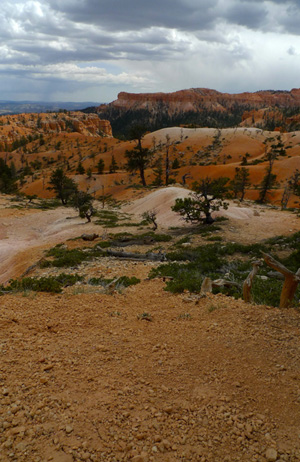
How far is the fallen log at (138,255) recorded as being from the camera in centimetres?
1314

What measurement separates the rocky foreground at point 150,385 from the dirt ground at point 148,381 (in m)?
0.01

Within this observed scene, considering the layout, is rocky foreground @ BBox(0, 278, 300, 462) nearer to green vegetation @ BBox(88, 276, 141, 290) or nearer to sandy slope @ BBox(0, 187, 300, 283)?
green vegetation @ BBox(88, 276, 141, 290)

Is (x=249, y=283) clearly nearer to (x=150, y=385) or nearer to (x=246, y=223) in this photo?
(x=150, y=385)

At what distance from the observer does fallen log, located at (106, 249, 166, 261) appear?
13141 millimetres

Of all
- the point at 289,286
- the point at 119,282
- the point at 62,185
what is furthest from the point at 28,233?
the point at 289,286

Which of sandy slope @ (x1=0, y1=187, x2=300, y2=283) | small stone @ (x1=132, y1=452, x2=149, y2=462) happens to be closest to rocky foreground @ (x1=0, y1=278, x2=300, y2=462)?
small stone @ (x1=132, y1=452, x2=149, y2=462)

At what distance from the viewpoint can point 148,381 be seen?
4.31m

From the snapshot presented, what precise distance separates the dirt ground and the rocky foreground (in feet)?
0.05

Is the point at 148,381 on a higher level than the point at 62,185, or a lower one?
higher

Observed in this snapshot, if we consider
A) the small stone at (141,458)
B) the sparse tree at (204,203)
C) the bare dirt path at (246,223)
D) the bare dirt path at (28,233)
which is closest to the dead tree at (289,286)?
the small stone at (141,458)

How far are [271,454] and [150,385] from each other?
1.75m

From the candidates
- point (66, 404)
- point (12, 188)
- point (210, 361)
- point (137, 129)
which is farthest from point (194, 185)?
point (12, 188)

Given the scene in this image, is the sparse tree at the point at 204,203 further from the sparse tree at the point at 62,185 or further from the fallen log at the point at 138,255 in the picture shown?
the sparse tree at the point at 62,185

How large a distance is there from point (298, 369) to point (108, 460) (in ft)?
9.65
